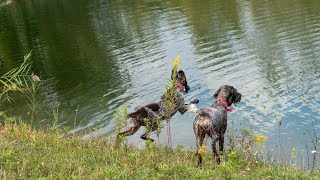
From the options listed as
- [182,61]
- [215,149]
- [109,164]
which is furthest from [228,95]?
[182,61]

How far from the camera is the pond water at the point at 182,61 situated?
15.6 metres

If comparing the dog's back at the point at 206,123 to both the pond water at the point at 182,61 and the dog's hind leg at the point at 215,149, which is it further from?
the pond water at the point at 182,61

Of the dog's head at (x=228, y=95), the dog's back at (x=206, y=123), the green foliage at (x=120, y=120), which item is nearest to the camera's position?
the dog's back at (x=206, y=123)

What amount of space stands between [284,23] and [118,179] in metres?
29.1

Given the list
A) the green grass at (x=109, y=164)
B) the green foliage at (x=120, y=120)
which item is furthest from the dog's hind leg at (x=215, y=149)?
the green foliage at (x=120, y=120)

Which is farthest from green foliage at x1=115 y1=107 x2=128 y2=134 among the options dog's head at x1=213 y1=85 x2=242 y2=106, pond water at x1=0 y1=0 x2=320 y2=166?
pond water at x1=0 y1=0 x2=320 y2=166

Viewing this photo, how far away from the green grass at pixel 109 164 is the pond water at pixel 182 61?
311 cm

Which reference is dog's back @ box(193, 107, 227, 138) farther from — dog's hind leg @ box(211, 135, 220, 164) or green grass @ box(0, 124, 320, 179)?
green grass @ box(0, 124, 320, 179)

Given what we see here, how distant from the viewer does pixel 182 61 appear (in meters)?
25.7

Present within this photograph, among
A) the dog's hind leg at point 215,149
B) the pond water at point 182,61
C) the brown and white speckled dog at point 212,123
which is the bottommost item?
the pond water at point 182,61

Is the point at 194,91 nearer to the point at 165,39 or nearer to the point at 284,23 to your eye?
the point at 165,39

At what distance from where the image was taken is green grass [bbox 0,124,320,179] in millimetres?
7910

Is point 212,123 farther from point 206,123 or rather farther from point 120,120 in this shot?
point 120,120

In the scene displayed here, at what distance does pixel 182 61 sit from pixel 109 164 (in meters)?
17.1
